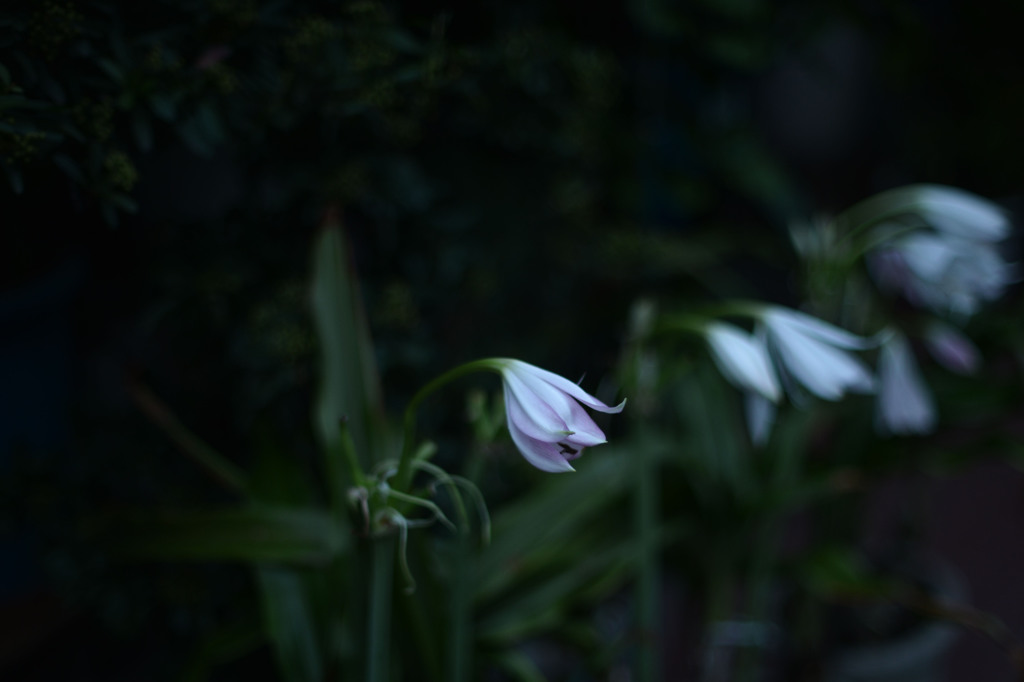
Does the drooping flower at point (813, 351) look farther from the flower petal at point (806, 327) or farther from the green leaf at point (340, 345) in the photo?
the green leaf at point (340, 345)

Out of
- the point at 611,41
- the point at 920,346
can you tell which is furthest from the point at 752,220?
the point at 611,41

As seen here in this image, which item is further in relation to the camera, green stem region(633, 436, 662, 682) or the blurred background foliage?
green stem region(633, 436, 662, 682)

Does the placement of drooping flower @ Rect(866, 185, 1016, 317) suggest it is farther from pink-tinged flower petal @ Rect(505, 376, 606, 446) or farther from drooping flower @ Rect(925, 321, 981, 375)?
pink-tinged flower petal @ Rect(505, 376, 606, 446)

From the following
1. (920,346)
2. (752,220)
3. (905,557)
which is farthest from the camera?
(752,220)

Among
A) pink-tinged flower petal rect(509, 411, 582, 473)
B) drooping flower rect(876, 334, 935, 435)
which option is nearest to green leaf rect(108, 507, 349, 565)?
pink-tinged flower petal rect(509, 411, 582, 473)

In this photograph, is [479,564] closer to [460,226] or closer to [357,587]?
[357,587]

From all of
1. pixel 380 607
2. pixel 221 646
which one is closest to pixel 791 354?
pixel 380 607
